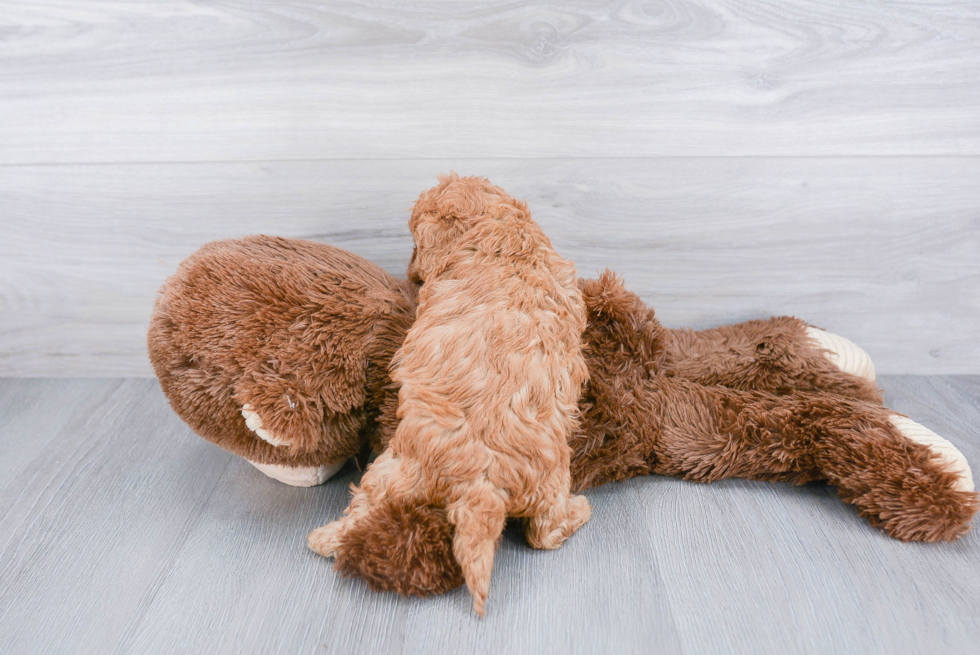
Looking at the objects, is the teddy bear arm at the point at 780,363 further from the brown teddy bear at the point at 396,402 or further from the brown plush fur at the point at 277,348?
the brown plush fur at the point at 277,348

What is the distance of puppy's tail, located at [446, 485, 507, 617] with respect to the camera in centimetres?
63

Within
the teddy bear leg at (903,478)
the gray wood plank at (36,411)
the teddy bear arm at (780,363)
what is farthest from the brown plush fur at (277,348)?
the teddy bear leg at (903,478)

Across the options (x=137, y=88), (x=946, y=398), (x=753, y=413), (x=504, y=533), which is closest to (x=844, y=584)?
(x=753, y=413)

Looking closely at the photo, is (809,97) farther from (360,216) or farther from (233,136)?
(233,136)

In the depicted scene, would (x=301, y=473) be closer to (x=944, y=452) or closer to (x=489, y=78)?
A: (x=489, y=78)

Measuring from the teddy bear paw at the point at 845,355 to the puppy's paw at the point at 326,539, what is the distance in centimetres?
75

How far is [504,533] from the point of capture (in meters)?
0.76

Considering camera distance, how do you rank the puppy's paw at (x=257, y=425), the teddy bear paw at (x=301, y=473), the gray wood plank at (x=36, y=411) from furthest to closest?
the gray wood plank at (x=36, y=411), the teddy bear paw at (x=301, y=473), the puppy's paw at (x=257, y=425)

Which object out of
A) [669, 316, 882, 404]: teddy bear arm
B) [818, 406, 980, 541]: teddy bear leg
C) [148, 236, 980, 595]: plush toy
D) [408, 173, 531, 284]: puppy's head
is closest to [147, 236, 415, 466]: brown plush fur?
[148, 236, 980, 595]: plush toy

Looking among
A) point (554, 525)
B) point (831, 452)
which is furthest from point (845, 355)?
point (554, 525)

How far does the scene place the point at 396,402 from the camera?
795 millimetres

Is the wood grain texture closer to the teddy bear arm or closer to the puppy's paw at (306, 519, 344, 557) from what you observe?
the teddy bear arm

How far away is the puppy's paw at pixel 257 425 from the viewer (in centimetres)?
73

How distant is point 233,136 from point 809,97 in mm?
895
